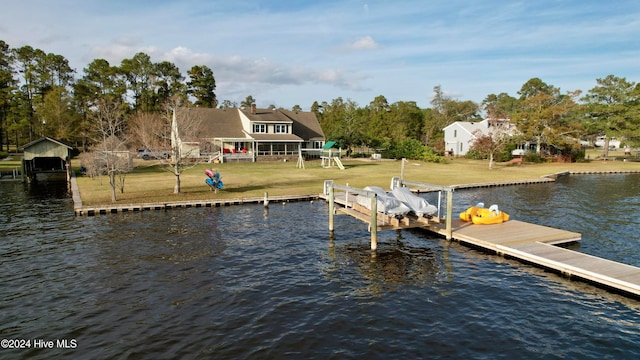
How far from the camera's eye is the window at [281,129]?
67.6 meters

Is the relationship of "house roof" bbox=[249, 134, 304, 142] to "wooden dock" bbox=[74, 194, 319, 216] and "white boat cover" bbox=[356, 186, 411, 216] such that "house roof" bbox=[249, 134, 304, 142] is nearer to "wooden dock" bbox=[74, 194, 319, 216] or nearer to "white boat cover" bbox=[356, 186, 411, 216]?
"wooden dock" bbox=[74, 194, 319, 216]

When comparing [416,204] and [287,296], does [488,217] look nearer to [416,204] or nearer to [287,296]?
[416,204]

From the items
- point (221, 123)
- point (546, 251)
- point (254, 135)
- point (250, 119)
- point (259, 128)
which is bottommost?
point (546, 251)

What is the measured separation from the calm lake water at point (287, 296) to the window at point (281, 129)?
45.3 metres

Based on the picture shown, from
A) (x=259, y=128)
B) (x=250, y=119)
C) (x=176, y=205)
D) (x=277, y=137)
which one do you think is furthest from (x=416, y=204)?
(x=259, y=128)

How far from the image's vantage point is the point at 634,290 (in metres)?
13.4

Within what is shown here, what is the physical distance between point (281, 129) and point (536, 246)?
177 ft

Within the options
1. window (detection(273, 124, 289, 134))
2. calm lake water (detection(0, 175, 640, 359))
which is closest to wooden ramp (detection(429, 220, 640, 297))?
calm lake water (detection(0, 175, 640, 359))

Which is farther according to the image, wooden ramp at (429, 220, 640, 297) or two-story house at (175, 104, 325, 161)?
two-story house at (175, 104, 325, 161)

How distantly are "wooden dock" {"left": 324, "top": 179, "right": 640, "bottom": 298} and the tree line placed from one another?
45206 millimetres

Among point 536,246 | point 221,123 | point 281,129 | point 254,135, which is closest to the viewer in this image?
point 536,246

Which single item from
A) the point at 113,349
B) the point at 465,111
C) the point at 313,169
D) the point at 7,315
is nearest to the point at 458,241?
the point at 113,349

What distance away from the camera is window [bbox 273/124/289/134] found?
67.6 meters

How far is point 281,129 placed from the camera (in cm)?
6794
